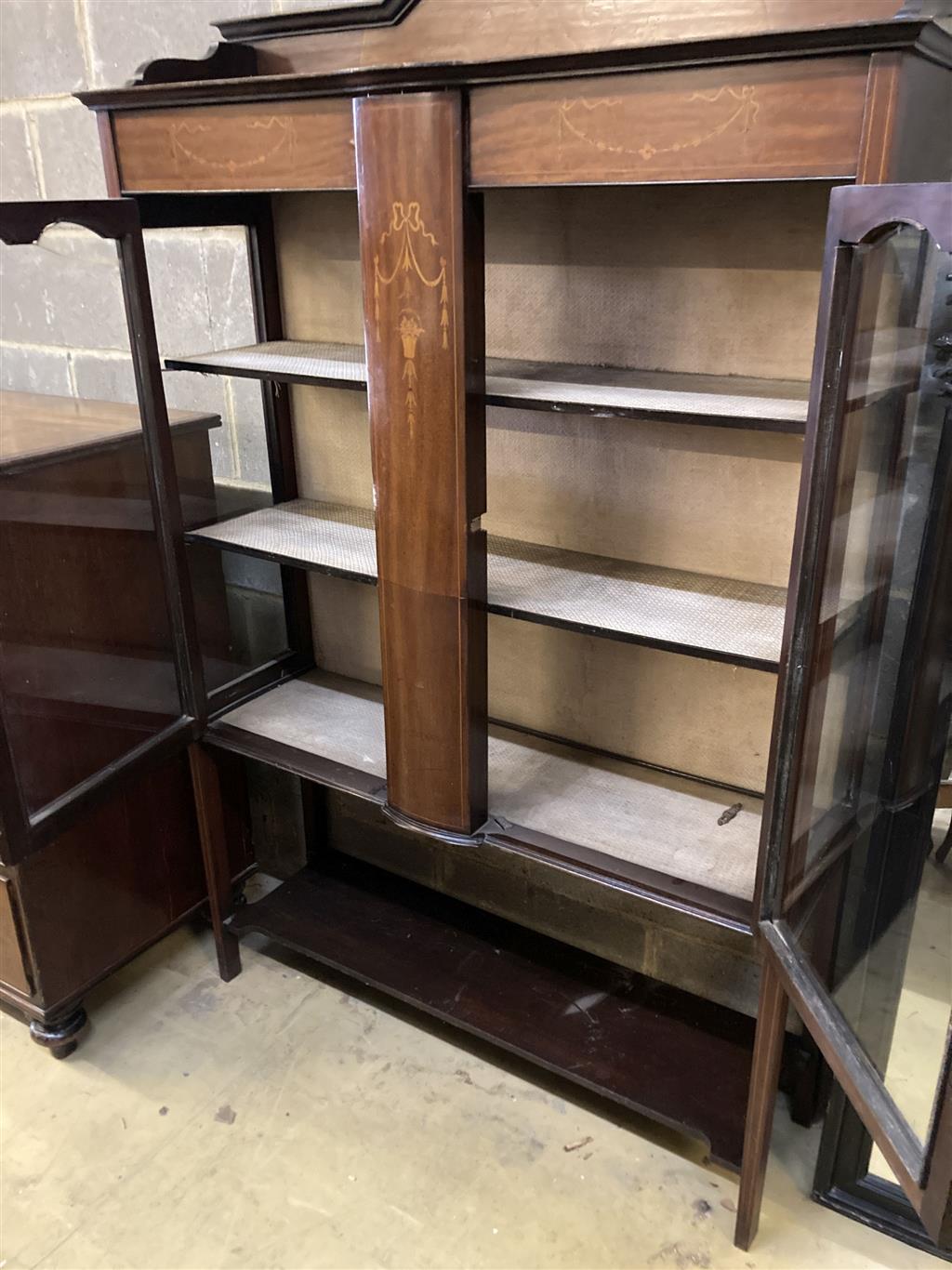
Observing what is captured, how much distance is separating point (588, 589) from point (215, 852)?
104 centimetres

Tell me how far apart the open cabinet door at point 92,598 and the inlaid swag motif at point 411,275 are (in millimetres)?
523

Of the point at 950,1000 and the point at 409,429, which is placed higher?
the point at 409,429

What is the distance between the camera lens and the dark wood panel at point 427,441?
1.29 m

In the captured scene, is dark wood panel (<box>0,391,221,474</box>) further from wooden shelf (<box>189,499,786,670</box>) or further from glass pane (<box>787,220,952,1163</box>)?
glass pane (<box>787,220,952,1163</box>)

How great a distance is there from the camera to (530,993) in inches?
76.0

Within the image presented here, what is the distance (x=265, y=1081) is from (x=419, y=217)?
63.5 inches

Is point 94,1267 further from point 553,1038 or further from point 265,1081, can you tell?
point 553,1038

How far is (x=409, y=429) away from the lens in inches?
56.0

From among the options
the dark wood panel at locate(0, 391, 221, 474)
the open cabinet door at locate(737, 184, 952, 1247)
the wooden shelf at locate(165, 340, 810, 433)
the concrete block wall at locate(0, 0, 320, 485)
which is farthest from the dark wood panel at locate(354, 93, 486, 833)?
the concrete block wall at locate(0, 0, 320, 485)

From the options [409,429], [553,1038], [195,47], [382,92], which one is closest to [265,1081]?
[553,1038]

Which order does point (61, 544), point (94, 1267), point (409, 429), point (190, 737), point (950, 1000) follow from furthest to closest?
point (190, 737)
point (61, 544)
point (94, 1267)
point (409, 429)
point (950, 1000)

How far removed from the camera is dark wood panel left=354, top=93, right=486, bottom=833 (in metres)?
1.29

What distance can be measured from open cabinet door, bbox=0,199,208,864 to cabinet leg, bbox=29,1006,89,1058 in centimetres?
46

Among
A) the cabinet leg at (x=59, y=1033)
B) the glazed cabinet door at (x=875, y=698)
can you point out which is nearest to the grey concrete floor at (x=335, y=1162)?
the cabinet leg at (x=59, y=1033)
